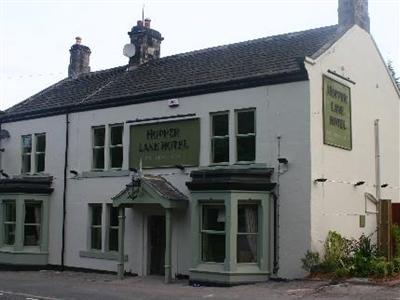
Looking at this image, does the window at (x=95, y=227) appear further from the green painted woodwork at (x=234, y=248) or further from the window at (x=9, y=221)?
the green painted woodwork at (x=234, y=248)

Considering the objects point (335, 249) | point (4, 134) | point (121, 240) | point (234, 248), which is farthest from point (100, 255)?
point (335, 249)

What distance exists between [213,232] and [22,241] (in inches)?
335

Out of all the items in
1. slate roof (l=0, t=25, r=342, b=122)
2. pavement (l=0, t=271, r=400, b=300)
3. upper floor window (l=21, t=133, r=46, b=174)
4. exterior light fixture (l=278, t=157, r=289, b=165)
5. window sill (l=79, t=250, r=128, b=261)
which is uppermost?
slate roof (l=0, t=25, r=342, b=122)

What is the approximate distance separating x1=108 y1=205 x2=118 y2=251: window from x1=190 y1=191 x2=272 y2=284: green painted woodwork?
4279mm

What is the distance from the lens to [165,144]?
19109 millimetres

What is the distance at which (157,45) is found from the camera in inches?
965

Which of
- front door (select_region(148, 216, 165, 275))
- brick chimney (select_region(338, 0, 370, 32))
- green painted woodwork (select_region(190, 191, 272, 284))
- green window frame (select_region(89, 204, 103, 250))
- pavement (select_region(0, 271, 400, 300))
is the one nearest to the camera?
pavement (select_region(0, 271, 400, 300))

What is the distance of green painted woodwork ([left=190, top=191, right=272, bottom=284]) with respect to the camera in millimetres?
15875

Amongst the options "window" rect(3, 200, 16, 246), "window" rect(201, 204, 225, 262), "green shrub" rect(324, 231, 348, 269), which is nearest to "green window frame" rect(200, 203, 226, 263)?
"window" rect(201, 204, 225, 262)

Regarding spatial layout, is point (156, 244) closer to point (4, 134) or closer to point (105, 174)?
point (105, 174)

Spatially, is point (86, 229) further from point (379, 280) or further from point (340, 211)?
point (379, 280)

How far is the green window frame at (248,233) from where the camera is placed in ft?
53.4

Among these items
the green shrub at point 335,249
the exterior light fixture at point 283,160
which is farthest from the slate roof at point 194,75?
the green shrub at point 335,249

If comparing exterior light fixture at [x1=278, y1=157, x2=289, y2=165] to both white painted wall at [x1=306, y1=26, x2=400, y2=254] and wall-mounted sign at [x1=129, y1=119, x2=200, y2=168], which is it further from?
wall-mounted sign at [x1=129, y1=119, x2=200, y2=168]
